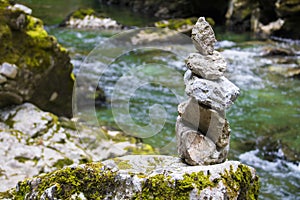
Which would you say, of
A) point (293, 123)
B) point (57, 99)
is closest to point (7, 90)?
point (57, 99)

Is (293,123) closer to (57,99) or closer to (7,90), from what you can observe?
(57,99)

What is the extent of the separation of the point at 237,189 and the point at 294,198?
4080mm

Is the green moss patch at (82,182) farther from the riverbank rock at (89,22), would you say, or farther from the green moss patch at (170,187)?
the riverbank rock at (89,22)

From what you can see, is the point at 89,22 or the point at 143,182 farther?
the point at 89,22

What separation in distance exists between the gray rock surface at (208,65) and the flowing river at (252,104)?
3291 millimetres

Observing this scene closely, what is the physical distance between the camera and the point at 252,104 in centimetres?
1209

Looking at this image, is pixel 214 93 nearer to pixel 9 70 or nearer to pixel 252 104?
pixel 9 70

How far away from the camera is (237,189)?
3.70m

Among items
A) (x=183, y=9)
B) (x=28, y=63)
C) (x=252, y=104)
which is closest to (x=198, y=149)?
(x=28, y=63)

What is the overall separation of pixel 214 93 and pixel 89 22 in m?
22.2

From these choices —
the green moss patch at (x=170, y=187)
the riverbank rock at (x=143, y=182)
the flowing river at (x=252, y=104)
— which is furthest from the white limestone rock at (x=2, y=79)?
the green moss patch at (x=170, y=187)

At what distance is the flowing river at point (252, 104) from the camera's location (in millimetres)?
8352

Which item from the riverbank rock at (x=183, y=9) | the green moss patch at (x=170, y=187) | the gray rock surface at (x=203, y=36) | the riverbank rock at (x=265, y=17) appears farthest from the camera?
the riverbank rock at (x=183, y=9)

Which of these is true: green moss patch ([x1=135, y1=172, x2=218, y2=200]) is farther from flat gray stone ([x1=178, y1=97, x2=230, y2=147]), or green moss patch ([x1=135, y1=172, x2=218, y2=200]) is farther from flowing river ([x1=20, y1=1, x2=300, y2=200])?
flowing river ([x1=20, y1=1, x2=300, y2=200])
